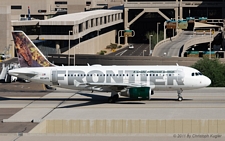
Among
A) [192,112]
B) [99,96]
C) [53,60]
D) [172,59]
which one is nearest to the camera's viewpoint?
[192,112]

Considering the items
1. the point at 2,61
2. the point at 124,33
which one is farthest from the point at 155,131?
the point at 124,33

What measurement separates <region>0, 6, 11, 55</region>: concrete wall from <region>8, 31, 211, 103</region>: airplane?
67144 mm

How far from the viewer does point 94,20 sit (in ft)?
518

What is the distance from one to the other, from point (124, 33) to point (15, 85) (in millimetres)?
90521

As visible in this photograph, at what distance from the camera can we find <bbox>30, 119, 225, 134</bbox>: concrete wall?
188ft

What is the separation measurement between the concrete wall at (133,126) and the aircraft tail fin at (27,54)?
14056mm

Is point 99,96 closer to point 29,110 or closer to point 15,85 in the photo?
point 29,110

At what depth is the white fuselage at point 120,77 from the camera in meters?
68.4

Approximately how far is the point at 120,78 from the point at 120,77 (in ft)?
0.35

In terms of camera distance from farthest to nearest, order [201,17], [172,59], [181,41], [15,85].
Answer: [201,17], [181,41], [172,59], [15,85]

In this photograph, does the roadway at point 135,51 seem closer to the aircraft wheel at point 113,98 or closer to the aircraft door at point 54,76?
the aircraft wheel at point 113,98

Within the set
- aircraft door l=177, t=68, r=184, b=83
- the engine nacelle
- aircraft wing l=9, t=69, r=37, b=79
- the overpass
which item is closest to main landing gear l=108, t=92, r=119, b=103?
the engine nacelle

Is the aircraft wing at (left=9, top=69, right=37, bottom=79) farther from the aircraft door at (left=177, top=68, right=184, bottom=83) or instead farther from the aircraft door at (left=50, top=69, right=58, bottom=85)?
the aircraft door at (left=177, top=68, right=184, bottom=83)

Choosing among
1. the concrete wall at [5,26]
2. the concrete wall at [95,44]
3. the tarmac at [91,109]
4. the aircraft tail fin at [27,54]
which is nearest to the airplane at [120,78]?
the aircraft tail fin at [27,54]
